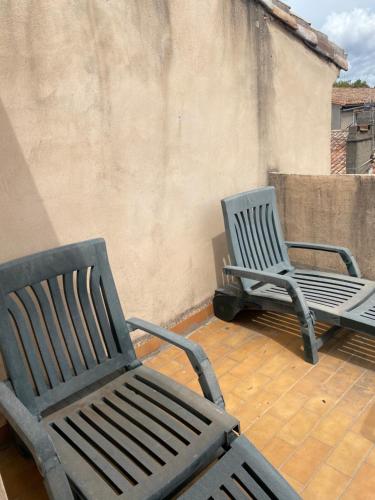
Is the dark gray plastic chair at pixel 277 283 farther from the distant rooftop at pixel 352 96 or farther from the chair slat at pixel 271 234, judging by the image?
the distant rooftop at pixel 352 96

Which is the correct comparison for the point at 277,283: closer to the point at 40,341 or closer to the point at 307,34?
the point at 40,341

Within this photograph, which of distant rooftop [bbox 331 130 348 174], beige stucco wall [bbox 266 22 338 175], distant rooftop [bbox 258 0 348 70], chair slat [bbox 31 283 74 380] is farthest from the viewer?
distant rooftop [bbox 331 130 348 174]

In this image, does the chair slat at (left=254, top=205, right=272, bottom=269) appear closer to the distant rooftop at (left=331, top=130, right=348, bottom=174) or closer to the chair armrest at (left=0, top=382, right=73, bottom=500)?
the chair armrest at (left=0, top=382, right=73, bottom=500)

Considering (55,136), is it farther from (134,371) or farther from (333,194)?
(333,194)

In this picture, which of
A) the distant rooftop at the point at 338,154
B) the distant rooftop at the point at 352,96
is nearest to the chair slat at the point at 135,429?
the distant rooftop at the point at 338,154

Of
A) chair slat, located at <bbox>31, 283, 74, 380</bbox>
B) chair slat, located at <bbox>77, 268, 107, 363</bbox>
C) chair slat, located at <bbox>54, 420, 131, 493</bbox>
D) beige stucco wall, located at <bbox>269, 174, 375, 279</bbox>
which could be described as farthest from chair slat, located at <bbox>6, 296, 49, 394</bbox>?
beige stucco wall, located at <bbox>269, 174, 375, 279</bbox>

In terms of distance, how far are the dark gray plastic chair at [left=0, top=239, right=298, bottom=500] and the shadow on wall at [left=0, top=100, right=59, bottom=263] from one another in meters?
0.31

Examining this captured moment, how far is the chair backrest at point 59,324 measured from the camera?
2.00 m

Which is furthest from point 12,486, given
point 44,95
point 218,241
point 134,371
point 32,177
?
point 218,241

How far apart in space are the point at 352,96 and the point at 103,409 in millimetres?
30619

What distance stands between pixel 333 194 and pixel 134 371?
8.57 ft

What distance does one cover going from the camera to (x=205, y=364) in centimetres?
206

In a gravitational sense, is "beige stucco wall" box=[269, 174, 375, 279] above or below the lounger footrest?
above

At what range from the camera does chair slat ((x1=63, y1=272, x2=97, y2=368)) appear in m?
2.26
